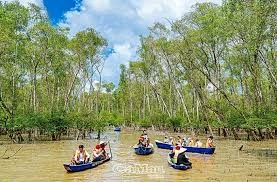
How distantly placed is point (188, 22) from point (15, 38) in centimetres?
1695

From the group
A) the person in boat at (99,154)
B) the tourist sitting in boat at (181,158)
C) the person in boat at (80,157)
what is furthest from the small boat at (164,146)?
the person in boat at (80,157)

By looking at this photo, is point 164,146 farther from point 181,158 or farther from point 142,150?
point 181,158

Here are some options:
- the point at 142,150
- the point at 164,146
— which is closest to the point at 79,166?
the point at 142,150

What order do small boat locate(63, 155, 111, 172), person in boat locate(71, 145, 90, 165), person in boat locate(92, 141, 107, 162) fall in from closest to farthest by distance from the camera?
small boat locate(63, 155, 111, 172)
person in boat locate(71, 145, 90, 165)
person in boat locate(92, 141, 107, 162)

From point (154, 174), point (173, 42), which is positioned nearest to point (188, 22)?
point (173, 42)

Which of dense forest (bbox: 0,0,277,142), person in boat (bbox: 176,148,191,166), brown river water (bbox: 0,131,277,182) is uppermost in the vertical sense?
dense forest (bbox: 0,0,277,142)

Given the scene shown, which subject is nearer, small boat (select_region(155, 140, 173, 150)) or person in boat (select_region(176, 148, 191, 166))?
person in boat (select_region(176, 148, 191, 166))

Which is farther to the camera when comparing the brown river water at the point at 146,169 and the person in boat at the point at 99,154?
the person in boat at the point at 99,154

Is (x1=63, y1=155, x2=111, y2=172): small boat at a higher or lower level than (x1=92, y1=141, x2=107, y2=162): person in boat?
lower

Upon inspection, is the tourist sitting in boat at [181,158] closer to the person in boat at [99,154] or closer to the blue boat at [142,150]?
the person in boat at [99,154]

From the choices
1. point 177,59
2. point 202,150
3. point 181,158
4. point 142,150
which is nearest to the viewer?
point 181,158

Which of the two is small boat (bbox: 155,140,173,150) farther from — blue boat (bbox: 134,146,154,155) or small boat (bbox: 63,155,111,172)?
small boat (bbox: 63,155,111,172)

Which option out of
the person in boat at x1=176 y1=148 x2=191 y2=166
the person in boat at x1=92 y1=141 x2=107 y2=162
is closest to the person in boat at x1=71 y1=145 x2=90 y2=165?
the person in boat at x1=92 y1=141 x2=107 y2=162

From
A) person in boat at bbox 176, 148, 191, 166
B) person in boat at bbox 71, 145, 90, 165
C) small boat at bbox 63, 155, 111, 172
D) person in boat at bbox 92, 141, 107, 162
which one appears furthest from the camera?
person in boat at bbox 92, 141, 107, 162
